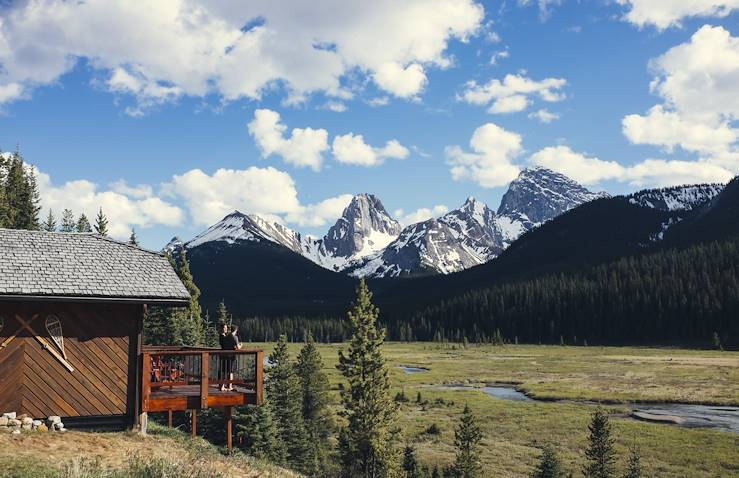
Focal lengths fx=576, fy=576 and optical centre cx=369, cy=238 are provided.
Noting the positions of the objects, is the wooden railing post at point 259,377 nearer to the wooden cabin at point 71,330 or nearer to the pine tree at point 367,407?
the wooden cabin at point 71,330

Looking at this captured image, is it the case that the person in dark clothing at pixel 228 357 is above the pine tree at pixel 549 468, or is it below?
above

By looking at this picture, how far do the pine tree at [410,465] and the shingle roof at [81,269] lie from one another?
28.6m

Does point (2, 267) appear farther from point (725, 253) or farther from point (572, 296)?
point (725, 253)

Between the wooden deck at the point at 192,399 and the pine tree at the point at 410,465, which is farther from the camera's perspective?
the pine tree at the point at 410,465

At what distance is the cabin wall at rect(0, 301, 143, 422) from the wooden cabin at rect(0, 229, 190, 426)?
0.03 metres

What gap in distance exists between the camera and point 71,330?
63.6 ft

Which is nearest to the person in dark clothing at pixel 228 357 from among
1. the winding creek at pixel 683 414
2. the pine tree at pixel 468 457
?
the pine tree at pixel 468 457

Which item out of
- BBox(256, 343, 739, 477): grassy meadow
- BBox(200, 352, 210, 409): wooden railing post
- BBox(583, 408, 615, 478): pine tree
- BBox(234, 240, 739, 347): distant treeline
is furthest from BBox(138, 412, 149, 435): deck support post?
BBox(234, 240, 739, 347): distant treeline

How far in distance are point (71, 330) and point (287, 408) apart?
103 feet

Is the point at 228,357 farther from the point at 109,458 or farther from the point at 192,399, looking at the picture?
the point at 109,458

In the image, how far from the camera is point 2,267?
758 inches

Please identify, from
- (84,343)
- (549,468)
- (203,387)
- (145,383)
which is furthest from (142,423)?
(549,468)

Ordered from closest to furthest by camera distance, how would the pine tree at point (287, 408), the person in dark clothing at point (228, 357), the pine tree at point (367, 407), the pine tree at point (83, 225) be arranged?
the person in dark clothing at point (228, 357) → the pine tree at point (367, 407) → the pine tree at point (287, 408) → the pine tree at point (83, 225)

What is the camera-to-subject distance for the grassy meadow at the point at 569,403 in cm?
4575
